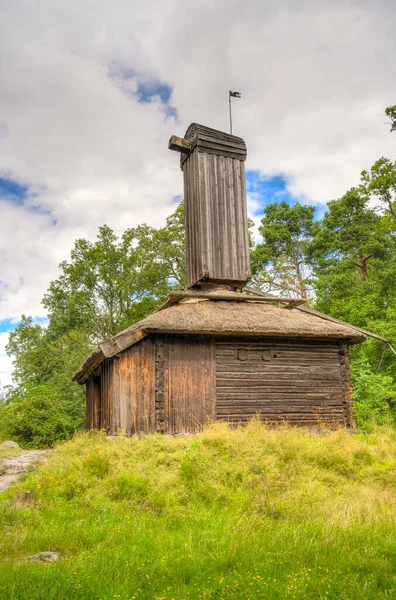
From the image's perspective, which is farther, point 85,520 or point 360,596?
point 85,520

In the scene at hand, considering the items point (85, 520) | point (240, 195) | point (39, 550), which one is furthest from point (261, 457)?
point (240, 195)

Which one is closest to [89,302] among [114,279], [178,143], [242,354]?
[114,279]

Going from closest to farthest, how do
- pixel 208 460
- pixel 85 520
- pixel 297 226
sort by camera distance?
pixel 85 520 < pixel 208 460 < pixel 297 226

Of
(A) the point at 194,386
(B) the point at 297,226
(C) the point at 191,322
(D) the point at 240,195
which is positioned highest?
(B) the point at 297,226

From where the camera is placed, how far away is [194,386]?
12.0 meters

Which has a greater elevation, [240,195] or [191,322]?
[240,195]

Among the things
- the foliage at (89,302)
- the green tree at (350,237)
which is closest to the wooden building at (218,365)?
the foliage at (89,302)

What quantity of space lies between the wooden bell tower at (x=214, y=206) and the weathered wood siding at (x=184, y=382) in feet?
12.3

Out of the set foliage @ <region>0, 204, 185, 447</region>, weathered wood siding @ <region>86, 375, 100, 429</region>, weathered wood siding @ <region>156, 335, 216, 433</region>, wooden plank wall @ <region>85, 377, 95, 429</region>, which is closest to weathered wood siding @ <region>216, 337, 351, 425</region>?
weathered wood siding @ <region>156, 335, 216, 433</region>

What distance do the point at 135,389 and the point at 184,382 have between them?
117cm

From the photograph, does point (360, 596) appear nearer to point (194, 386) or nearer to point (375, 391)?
point (194, 386)

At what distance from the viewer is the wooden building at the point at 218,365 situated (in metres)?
11.7

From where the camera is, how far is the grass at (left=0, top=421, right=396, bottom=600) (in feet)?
13.3

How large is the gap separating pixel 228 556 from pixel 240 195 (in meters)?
13.3
